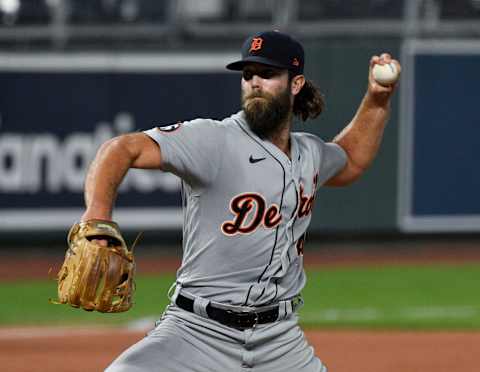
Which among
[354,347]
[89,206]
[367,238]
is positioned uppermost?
[89,206]

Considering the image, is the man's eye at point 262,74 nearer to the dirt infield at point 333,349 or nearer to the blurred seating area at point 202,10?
the dirt infield at point 333,349

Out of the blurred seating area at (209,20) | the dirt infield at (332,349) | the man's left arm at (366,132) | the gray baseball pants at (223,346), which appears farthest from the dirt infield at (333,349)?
the blurred seating area at (209,20)

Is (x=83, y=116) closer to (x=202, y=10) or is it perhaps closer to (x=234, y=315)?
(x=202, y=10)

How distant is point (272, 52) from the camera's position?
4.76 metres

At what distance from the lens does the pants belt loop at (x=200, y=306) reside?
4.67 metres

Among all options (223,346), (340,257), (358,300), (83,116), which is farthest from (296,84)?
(340,257)

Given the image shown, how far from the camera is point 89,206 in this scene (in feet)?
13.7

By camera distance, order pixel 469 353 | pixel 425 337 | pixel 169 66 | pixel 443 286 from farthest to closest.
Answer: pixel 169 66
pixel 443 286
pixel 425 337
pixel 469 353

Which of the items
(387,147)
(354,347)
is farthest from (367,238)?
(354,347)

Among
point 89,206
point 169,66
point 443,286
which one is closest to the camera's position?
point 89,206

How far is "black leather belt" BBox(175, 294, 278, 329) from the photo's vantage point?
4.68 meters

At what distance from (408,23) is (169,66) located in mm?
2761

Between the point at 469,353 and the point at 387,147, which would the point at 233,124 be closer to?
the point at 469,353

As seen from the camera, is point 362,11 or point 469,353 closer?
point 469,353
